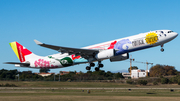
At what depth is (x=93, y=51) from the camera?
43.7 meters

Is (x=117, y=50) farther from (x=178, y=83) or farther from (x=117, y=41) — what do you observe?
(x=178, y=83)

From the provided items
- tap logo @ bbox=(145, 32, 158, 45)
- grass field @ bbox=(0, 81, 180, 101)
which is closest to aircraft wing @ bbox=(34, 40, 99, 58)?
grass field @ bbox=(0, 81, 180, 101)

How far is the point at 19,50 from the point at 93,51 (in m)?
19.0

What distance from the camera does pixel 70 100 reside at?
32.8 meters

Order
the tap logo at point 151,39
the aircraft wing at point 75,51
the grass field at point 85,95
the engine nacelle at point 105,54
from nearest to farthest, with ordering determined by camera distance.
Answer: the grass field at point 85,95, the tap logo at point 151,39, the aircraft wing at point 75,51, the engine nacelle at point 105,54

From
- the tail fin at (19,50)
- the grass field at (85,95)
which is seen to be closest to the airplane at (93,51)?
the tail fin at (19,50)

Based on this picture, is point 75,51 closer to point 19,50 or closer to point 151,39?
point 151,39

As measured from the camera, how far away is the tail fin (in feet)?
173

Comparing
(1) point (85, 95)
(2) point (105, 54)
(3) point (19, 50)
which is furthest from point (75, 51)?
(3) point (19, 50)

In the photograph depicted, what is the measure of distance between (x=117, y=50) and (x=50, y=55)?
49.3 ft

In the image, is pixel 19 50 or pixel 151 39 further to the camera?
pixel 19 50

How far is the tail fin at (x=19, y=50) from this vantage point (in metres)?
52.7

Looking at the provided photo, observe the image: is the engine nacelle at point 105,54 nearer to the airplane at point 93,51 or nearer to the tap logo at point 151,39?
the airplane at point 93,51

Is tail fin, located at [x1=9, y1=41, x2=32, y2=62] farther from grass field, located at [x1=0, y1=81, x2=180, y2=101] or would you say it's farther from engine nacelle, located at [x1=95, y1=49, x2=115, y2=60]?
engine nacelle, located at [x1=95, y1=49, x2=115, y2=60]
